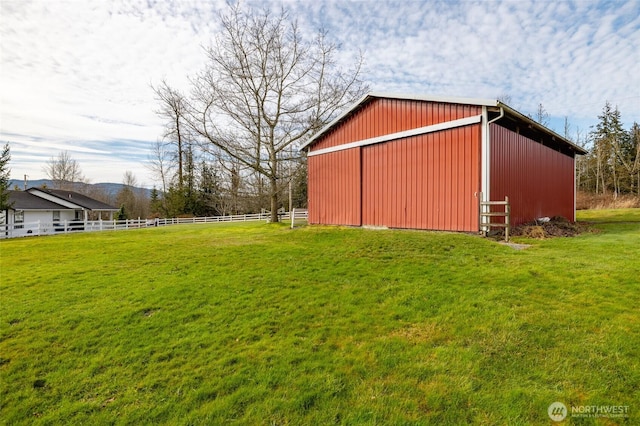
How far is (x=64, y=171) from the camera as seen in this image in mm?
43906

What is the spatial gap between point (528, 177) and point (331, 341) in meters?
10.9

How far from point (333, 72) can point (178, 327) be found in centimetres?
1887

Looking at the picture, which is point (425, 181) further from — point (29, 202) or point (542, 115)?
point (542, 115)

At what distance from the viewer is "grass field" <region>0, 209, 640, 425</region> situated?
8.79 feet

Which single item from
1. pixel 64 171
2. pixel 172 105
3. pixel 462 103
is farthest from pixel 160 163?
pixel 462 103

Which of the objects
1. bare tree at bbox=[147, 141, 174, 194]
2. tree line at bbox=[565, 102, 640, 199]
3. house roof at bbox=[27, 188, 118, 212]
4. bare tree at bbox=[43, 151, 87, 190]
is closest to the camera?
house roof at bbox=[27, 188, 118, 212]

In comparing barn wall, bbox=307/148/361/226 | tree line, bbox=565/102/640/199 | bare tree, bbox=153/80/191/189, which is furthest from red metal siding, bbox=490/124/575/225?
tree line, bbox=565/102/640/199

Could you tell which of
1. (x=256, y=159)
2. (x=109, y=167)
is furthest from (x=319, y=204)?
(x=109, y=167)

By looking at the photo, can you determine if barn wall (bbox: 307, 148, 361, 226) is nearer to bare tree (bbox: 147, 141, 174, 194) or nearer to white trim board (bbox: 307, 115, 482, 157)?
white trim board (bbox: 307, 115, 482, 157)

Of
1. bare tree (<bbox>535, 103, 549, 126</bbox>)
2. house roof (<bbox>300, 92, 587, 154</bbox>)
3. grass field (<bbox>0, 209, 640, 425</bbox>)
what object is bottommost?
grass field (<bbox>0, 209, 640, 425</bbox>)

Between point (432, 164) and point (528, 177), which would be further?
point (528, 177)

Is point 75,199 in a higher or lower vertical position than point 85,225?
higher

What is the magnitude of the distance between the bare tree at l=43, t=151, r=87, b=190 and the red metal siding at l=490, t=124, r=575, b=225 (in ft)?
169

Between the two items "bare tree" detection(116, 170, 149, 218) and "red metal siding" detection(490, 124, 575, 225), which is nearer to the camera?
"red metal siding" detection(490, 124, 575, 225)
